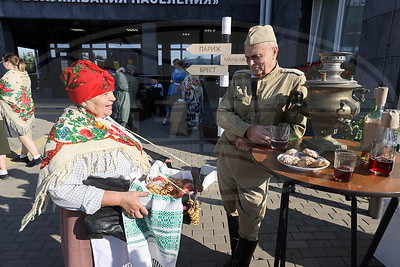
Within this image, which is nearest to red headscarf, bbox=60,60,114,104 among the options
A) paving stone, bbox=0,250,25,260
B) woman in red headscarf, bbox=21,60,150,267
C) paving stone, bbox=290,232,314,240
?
woman in red headscarf, bbox=21,60,150,267

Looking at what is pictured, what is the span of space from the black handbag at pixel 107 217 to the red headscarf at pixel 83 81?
47cm

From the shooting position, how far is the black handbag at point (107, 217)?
1.47 m

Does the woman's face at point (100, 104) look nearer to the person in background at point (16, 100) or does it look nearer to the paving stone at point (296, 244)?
the paving stone at point (296, 244)

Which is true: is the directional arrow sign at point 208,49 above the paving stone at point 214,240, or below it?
above

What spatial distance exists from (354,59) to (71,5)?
11142mm

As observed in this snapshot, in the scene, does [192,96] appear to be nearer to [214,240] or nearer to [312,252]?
[214,240]

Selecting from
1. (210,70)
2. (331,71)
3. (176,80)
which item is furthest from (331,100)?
(176,80)

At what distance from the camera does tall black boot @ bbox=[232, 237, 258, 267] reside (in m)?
2.16

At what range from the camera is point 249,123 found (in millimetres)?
2041

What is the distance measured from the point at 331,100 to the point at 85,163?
4.79ft

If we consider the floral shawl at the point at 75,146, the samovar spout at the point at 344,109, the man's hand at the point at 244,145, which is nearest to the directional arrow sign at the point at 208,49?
the man's hand at the point at 244,145

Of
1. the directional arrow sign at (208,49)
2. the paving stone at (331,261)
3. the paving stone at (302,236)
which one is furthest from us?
the directional arrow sign at (208,49)

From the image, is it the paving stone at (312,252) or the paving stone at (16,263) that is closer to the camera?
the paving stone at (16,263)

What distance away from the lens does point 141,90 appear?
10.2 meters
